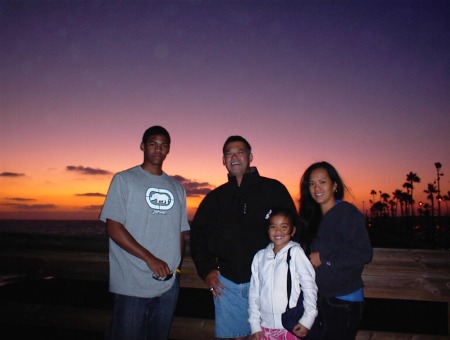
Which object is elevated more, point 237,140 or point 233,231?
point 237,140

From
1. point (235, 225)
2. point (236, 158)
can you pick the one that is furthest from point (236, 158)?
point (235, 225)

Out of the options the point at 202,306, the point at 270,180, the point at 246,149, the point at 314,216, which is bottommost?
the point at 202,306

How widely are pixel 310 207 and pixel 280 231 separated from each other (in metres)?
0.40

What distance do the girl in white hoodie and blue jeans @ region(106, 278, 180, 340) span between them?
803mm

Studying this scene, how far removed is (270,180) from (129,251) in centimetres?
157

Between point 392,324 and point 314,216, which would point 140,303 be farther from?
point 392,324

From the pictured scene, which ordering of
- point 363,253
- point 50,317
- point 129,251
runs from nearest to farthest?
point 363,253, point 129,251, point 50,317

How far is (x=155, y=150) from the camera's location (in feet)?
10.6

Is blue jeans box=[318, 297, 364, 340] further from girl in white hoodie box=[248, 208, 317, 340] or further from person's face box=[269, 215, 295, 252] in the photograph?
person's face box=[269, 215, 295, 252]

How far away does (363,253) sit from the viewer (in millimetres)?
2576

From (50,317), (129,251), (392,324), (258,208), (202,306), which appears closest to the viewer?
(129,251)

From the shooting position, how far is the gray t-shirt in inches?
115

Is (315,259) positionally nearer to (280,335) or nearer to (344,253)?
(344,253)

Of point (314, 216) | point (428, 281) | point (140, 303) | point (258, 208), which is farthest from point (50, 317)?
point (428, 281)
